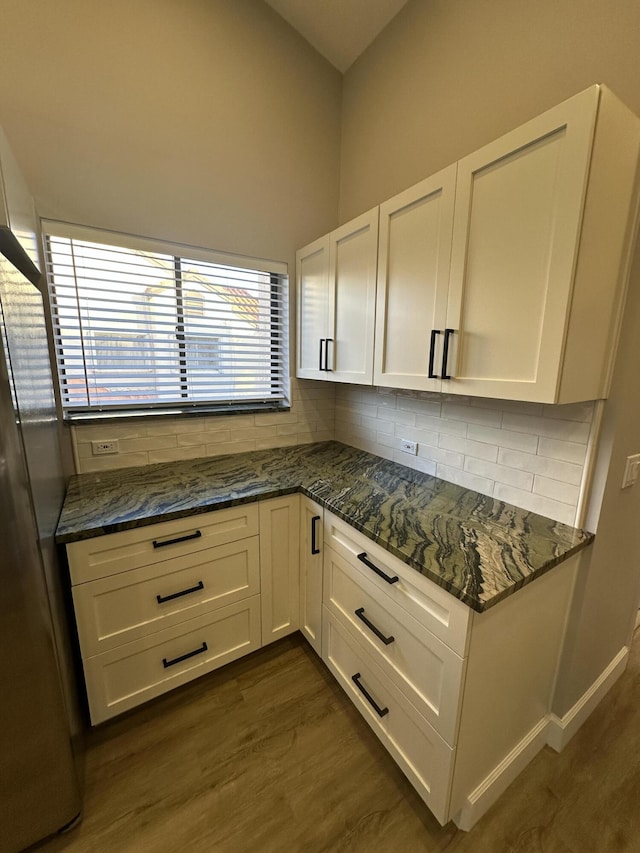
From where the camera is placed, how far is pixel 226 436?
2.06 meters

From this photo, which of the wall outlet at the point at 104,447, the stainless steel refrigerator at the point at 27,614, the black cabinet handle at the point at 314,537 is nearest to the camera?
the stainless steel refrigerator at the point at 27,614

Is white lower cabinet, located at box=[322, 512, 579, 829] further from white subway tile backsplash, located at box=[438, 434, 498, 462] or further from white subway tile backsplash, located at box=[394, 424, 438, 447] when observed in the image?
white subway tile backsplash, located at box=[394, 424, 438, 447]

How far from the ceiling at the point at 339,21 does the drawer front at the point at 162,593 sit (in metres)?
2.71

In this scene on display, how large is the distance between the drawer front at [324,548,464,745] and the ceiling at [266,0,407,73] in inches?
106

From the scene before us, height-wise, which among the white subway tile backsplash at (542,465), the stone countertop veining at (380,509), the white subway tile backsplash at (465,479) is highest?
the white subway tile backsplash at (542,465)

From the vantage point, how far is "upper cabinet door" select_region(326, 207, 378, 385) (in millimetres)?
1589

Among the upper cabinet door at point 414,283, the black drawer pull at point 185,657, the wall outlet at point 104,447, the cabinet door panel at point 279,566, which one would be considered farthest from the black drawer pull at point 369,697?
the wall outlet at point 104,447

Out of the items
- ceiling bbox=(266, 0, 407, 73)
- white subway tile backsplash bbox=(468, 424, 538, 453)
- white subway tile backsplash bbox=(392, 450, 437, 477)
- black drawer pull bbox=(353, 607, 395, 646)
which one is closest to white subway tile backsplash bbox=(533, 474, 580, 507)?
white subway tile backsplash bbox=(468, 424, 538, 453)

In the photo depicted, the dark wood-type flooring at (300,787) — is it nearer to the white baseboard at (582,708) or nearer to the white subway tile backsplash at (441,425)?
the white baseboard at (582,708)

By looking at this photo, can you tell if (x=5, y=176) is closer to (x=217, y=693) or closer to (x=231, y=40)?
(x=231, y=40)

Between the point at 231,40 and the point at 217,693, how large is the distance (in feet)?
10.5

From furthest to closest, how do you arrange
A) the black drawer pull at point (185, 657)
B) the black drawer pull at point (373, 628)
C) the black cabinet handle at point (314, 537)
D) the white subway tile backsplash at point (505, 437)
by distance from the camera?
the black cabinet handle at point (314, 537), the black drawer pull at point (185, 657), the white subway tile backsplash at point (505, 437), the black drawer pull at point (373, 628)

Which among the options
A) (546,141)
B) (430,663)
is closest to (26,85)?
A: (546,141)

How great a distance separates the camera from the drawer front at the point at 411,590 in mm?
951
